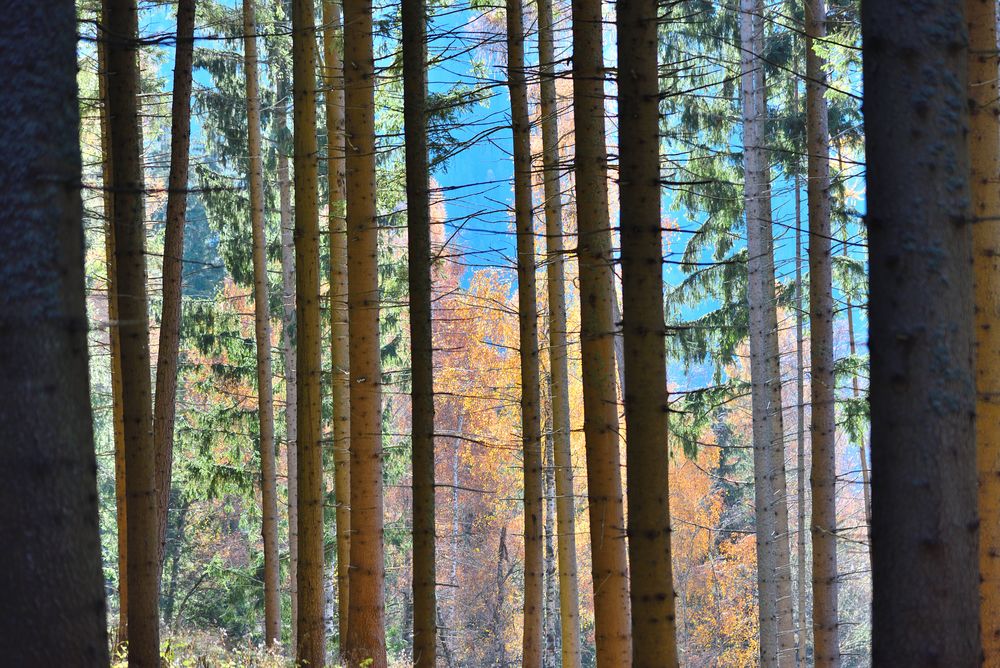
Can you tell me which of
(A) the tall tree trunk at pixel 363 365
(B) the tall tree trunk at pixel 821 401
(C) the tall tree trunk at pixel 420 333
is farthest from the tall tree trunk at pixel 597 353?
(B) the tall tree trunk at pixel 821 401

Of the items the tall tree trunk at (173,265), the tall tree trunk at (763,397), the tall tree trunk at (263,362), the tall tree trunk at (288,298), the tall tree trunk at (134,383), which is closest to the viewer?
the tall tree trunk at (134,383)

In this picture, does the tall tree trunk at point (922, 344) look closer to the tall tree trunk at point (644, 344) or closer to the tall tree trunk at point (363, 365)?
the tall tree trunk at point (644, 344)

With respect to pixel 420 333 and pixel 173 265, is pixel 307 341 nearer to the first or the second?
pixel 420 333

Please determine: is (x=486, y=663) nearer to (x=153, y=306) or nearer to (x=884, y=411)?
(x=153, y=306)

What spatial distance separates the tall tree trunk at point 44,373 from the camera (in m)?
3.04

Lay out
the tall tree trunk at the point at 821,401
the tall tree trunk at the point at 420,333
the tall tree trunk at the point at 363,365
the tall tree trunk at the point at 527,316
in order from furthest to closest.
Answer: the tall tree trunk at the point at 527,316
the tall tree trunk at the point at 821,401
the tall tree trunk at the point at 363,365
the tall tree trunk at the point at 420,333

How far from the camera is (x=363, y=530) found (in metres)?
8.25

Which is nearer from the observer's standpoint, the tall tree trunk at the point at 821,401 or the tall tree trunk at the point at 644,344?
the tall tree trunk at the point at 644,344

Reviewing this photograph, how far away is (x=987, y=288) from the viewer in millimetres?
5844

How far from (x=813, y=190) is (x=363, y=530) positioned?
594cm

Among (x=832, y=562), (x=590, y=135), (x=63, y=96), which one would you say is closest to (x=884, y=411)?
(x=63, y=96)

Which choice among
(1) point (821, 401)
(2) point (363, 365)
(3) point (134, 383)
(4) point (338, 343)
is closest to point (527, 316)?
(4) point (338, 343)

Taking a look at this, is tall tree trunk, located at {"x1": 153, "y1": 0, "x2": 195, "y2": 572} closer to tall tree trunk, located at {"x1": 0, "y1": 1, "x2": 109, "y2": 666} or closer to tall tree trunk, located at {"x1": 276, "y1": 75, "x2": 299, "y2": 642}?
tall tree trunk, located at {"x1": 0, "y1": 1, "x2": 109, "y2": 666}

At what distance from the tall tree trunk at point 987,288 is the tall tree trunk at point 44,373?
5.07 m
